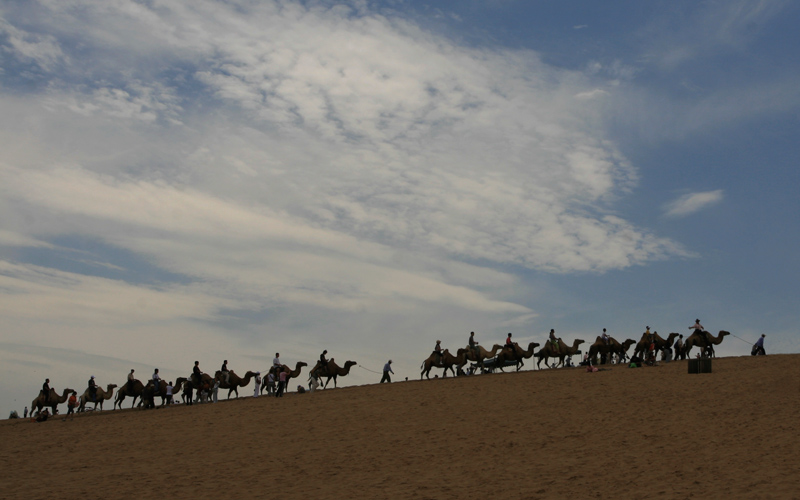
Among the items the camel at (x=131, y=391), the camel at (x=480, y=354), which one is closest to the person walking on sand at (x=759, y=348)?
the camel at (x=480, y=354)

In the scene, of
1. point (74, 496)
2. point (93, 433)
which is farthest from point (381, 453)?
point (93, 433)

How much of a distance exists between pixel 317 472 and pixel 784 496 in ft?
36.0

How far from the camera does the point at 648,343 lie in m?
31.4

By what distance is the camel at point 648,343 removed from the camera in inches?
1240

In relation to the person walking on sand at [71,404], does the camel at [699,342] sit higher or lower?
higher

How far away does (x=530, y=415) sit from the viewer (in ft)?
71.3

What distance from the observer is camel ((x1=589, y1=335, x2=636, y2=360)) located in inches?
1256

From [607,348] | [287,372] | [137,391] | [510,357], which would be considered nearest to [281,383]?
[287,372]

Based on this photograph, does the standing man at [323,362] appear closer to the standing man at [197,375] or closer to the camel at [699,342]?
the standing man at [197,375]

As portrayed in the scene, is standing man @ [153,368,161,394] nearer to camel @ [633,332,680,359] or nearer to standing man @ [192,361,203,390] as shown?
standing man @ [192,361,203,390]

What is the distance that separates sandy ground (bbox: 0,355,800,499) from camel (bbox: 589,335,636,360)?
3444 millimetres

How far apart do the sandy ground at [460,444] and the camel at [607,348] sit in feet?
11.3

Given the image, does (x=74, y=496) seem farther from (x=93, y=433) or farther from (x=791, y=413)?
(x=791, y=413)

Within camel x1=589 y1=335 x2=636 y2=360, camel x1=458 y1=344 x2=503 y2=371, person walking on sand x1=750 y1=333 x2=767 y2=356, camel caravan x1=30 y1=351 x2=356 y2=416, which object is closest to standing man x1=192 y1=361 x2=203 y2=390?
camel caravan x1=30 y1=351 x2=356 y2=416
